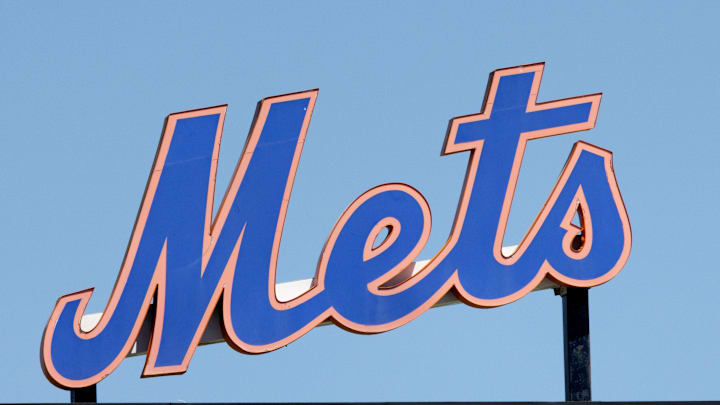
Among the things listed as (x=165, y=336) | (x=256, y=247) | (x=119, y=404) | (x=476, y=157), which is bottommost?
(x=119, y=404)

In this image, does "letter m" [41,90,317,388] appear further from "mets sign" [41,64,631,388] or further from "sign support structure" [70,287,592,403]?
"sign support structure" [70,287,592,403]

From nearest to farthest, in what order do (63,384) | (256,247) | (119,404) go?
1. (119,404)
2. (63,384)
3. (256,247)

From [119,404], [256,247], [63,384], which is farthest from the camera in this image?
[256,247]

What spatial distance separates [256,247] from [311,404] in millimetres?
3627

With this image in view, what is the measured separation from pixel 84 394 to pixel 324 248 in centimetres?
402

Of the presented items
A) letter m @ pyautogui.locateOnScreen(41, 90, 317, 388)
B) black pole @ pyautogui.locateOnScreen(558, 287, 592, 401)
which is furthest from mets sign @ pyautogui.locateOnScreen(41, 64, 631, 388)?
black pole @ pyautogui.locateOnScreen(558, 287, 592, 401)

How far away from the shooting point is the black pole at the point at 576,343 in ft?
88.1

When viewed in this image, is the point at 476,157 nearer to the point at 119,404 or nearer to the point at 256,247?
the point at 256,247

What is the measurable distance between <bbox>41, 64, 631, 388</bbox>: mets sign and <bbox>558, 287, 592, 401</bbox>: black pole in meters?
0.30

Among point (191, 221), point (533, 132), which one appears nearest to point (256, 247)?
A: point (191, 221)

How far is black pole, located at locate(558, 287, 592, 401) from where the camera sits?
1057 inches

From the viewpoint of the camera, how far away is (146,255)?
85.2ft

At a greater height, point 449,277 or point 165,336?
point 449,277

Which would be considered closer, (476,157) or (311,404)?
(311,404)
